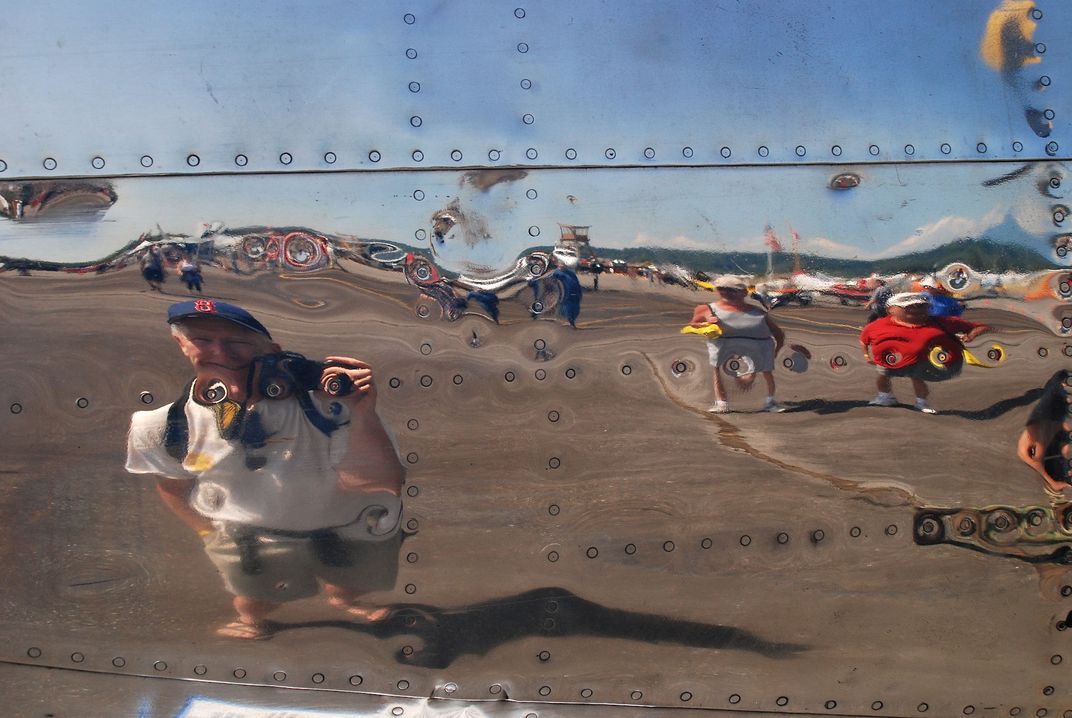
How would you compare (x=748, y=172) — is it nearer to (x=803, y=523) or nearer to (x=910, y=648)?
(x=803, y=523)

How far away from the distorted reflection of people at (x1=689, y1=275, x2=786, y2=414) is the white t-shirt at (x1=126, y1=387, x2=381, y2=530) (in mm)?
1044

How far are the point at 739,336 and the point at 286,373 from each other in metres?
1.26

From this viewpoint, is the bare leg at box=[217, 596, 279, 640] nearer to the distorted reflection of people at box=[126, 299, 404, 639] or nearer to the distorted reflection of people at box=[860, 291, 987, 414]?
the distorted reflection of people at box=[126, 299, 404, 639]

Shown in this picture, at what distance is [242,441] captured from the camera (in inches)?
88.6

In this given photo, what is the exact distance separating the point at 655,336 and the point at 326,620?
1.27m

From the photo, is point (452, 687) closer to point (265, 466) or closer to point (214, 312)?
point (265, 466)

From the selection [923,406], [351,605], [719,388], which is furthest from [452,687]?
[923,406]

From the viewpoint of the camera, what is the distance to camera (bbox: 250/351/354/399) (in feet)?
7.31

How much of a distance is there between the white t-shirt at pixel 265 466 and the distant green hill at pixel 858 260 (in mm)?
955

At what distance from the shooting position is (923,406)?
234 cm

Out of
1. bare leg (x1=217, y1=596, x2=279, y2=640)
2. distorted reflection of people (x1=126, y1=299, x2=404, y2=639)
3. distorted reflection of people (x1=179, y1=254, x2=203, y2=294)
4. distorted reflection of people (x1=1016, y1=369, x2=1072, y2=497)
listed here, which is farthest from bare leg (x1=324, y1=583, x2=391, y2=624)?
distorted reflection of people (x1=1016, y1=369, x2=1072, y2=497)

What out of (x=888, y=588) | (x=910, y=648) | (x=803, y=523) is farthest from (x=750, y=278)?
(x=910, y=648)

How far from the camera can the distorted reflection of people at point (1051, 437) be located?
2.38 m

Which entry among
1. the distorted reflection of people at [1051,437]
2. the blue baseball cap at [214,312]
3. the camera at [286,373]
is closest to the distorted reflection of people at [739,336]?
the distorted reflection of people at [1051,437]
